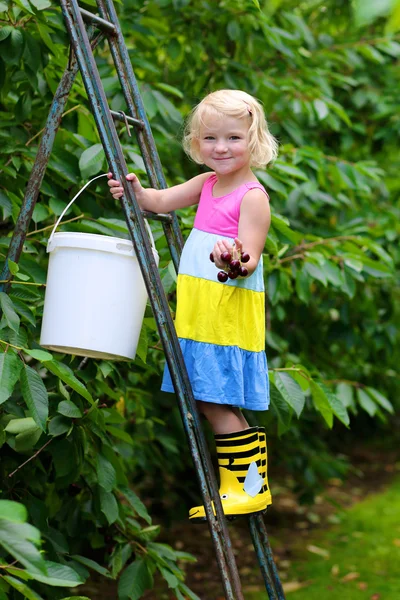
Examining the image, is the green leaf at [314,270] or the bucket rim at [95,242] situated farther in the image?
the green leaf at [314,270]

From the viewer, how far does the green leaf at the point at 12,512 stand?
133cm

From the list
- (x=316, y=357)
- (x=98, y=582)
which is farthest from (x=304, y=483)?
(x=98, y=582)

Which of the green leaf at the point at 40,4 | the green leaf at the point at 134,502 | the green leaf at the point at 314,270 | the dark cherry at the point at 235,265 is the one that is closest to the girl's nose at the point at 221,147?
the dark cherry at the point at 235,265

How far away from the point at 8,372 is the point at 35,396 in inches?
4.1

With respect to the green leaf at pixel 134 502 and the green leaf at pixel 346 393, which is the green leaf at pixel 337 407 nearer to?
the green leaf at pixel 346 393

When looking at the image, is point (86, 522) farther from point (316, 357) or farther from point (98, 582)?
point (316, 357)

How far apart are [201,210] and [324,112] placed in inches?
57.6

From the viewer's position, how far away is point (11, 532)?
1.37 metres

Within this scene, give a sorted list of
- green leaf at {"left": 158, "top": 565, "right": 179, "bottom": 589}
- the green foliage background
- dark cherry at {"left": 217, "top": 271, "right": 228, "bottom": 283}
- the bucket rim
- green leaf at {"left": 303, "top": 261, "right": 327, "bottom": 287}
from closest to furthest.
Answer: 1. dark cherry at {"left": 217, "top": 271, "right": 228, "bottom": 283}
2. the bucket rim
3. the green foliage background
4. green leaf at {"left": 158, "top": 565, "right": 179, "bottom": 589}
5. green leaf at {"left": 303, "top": 261, "right": 327, "bottom": 287}

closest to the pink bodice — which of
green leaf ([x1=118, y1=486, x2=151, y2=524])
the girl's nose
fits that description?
the girl's nose

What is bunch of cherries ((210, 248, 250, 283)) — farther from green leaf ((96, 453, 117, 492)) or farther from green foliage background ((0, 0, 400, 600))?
green leaf ((96, 453, 117, 492))

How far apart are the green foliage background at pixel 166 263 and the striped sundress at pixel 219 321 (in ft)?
0.74

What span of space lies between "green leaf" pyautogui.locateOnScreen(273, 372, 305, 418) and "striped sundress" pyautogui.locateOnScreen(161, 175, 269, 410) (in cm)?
32

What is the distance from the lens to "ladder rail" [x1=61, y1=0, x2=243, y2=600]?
197 centimetres
